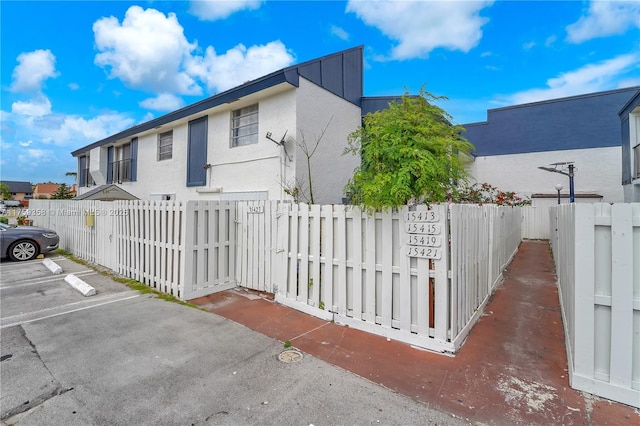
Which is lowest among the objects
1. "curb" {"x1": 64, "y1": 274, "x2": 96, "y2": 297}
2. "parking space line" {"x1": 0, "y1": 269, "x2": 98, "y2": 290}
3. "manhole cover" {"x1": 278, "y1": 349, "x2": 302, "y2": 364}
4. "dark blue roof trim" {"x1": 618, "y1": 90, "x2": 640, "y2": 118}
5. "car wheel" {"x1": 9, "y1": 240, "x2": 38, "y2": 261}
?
"manhole cover" {"x1": 278, "y1": 349, "x2": 302, "y2": 364}

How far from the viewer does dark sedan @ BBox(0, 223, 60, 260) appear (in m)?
9.00

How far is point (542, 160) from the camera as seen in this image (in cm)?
1819

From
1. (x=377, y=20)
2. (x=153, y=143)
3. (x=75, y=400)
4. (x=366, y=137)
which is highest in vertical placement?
(x=377, y=20)

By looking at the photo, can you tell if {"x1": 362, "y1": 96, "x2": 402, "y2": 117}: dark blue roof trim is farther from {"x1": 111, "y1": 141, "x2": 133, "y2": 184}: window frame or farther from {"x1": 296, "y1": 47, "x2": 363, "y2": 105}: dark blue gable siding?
{"x1": 111, "y1": 141, "x2": 133, "y2": 184}: window frame

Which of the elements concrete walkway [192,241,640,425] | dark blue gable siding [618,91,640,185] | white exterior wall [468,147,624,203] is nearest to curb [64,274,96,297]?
concrete walkway [192,241,640,425]

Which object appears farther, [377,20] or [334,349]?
[377,20]

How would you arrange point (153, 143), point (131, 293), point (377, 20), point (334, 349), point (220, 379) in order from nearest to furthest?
point (220, 379) → point (334, 349) → point (131, 293) → point (377, 20) → point (153, 143)

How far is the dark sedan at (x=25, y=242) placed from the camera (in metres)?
9.00

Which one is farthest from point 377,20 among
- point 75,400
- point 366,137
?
point 75,400

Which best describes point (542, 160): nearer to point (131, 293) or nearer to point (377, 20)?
point (377, 20)

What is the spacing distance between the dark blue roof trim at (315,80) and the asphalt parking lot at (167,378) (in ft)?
21.6

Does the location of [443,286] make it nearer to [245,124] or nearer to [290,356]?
[290,356]

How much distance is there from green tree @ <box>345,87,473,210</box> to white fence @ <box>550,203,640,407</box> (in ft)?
4.61

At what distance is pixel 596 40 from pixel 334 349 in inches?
542
